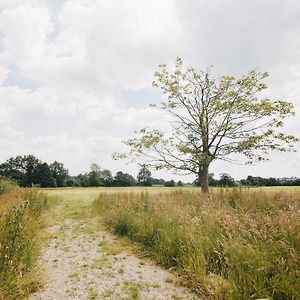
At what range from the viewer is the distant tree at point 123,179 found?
52.8 meters

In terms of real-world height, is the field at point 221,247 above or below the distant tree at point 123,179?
below

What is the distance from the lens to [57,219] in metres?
13.2

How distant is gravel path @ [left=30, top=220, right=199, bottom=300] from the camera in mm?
4613

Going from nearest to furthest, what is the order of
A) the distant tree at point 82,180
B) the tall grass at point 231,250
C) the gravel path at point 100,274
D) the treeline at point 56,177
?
the tall grass at point 231,250, the gravel path at point 100,274, the treeline at point 56,177, the distant tree at point 82,180

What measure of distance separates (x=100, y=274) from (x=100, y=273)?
64 millimetres

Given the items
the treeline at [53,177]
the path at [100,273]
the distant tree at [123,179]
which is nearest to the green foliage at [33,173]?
the treeline at [53,177]

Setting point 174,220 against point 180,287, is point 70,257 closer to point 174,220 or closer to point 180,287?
point 174,220

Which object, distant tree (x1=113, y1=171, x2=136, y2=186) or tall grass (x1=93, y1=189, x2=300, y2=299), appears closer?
tall grass (x1=93, y1=189, x2=300, y2=299)

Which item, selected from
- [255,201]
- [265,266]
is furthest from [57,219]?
[265,266]

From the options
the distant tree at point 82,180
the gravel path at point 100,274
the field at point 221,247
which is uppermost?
the distant tree at point 82,180

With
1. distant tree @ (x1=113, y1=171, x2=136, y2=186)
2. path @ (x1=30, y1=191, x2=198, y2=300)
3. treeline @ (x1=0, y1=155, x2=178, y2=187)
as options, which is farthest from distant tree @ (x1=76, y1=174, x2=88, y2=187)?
path @ (x1=30, y1=191, x2=198, y2=300)

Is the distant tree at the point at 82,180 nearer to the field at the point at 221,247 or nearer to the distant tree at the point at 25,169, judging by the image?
the distant tree at the point at 25,169

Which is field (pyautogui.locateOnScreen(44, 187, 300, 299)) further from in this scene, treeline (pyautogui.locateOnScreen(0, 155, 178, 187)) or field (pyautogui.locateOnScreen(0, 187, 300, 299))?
treeline (pyautogui.locateOnScreen(0, 155, 178, 187))

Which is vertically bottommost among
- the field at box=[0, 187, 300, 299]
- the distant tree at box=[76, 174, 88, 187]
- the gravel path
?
the gravel path
